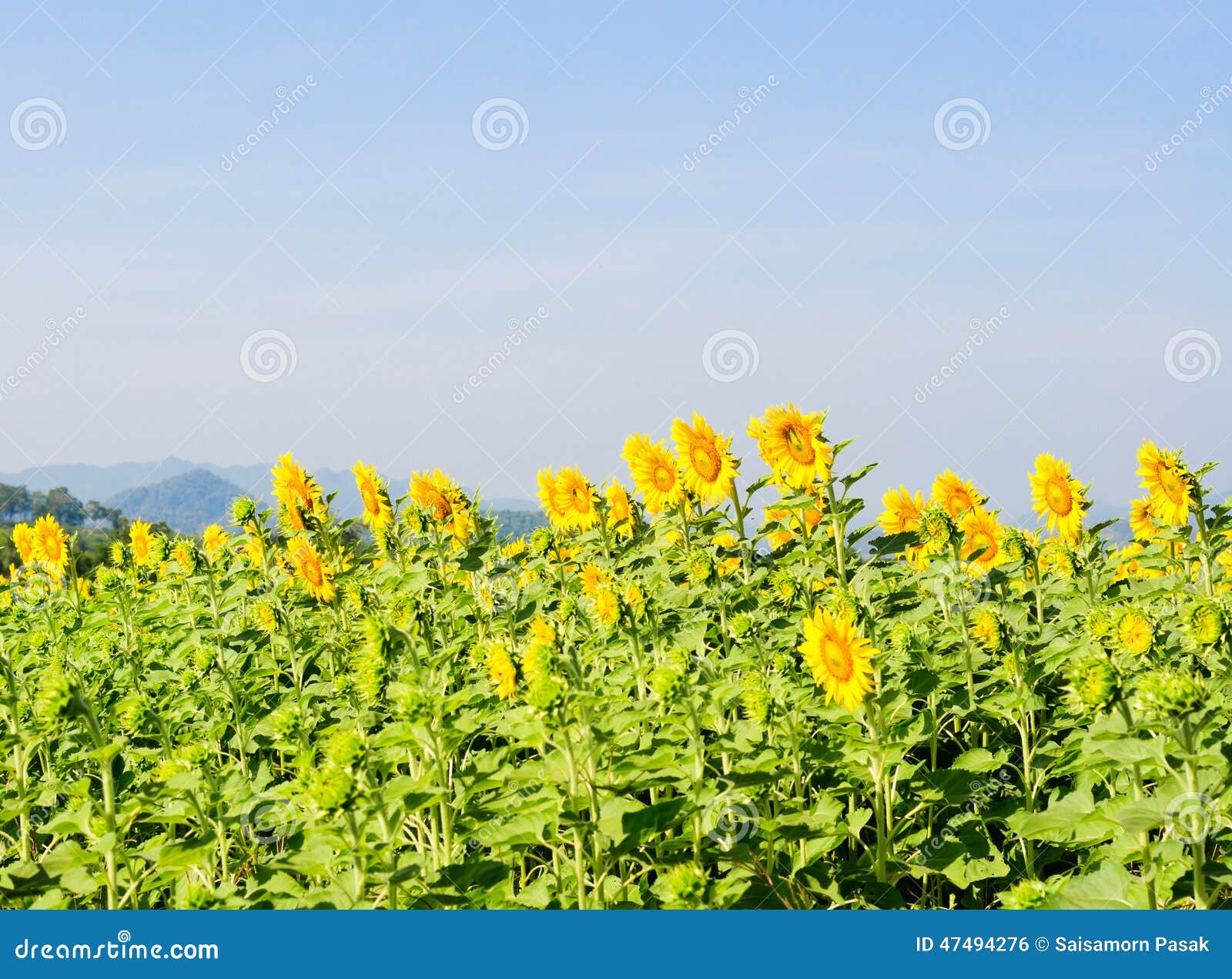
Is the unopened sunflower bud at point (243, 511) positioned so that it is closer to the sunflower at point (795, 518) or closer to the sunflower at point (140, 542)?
the sunflower at point (140, 542)

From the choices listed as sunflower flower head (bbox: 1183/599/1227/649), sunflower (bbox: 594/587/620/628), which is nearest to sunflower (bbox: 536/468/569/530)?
sunflower (bbox: 594/587/620/628)

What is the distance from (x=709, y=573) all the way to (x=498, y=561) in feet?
7.19

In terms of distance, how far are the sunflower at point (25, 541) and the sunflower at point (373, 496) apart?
398cm

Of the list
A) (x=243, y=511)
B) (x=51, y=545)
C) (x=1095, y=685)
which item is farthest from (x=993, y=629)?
(x=51, y=545)

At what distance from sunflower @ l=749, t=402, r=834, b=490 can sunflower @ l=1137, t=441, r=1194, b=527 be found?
1911 millimetres

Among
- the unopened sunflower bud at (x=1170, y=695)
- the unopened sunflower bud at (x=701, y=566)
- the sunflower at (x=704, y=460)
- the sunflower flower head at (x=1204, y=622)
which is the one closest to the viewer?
the unopened sunflower bud at (x=1170, y=695)

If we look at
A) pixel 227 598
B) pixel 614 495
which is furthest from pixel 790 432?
pixel 227 598

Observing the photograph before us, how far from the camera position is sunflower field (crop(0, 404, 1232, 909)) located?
12.1 ft

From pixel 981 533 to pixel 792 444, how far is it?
6.76 ft

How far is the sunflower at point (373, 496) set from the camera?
751 cm

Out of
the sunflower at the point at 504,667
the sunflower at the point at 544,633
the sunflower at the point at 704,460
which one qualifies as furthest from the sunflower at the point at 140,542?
the sunflower at the point at 504,667

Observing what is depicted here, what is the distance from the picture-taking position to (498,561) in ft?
24.6

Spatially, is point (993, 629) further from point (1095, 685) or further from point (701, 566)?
point (1095, 685)

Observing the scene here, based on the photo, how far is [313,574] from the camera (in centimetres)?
725
